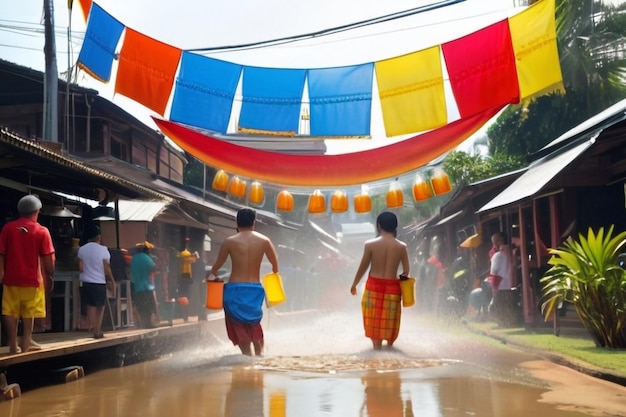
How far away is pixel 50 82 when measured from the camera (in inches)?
607

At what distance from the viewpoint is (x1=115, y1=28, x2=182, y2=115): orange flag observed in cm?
1323

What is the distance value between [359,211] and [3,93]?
493 inches

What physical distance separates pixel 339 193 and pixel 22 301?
325 inches

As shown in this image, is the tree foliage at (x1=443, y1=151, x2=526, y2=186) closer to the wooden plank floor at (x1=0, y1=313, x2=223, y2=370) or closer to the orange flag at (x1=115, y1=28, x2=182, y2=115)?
the wooden plank floor at (x1=0, y1=313, x2=223, y2=370)

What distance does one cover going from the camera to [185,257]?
1833 cm

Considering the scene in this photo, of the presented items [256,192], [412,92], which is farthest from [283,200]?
[412,92]

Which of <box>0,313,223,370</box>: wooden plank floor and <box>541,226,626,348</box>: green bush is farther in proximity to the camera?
<box>541,226,626,348</box>: green bush

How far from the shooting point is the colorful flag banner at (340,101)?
44.4ft

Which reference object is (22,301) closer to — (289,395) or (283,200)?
(289,395)

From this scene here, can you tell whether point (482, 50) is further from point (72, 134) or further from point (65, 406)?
point (72, 134)

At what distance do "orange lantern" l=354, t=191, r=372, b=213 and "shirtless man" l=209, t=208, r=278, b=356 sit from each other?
5.26 meters

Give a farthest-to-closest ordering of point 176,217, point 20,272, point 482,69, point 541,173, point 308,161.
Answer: point 176,217, point 541,173, point 308,161, point 482,69, point 20,272

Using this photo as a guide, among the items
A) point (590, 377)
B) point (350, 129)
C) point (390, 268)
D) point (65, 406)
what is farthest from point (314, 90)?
point (65, 406)

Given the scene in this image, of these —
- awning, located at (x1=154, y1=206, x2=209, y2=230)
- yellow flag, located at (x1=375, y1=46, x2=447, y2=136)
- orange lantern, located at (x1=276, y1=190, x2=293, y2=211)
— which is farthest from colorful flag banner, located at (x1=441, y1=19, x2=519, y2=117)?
awning, located at (x1=154, y1=206, x2=209, y2=230)
